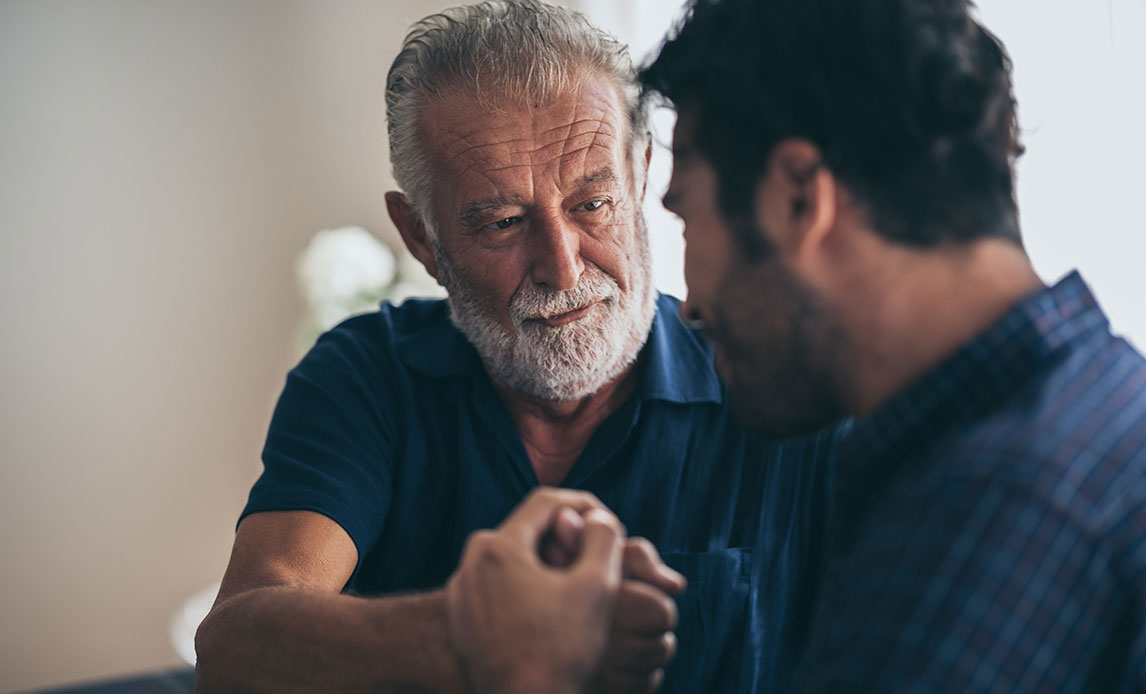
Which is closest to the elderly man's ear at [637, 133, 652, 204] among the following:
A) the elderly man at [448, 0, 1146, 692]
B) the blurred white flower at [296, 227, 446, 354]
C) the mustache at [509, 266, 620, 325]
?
the mustache at [509, 266, 620, 325]

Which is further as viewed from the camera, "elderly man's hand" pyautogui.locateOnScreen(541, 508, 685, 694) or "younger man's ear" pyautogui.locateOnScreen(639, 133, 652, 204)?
"younger man's ear" pyautogui.locateOnScreen(639, 133, 652, 204)

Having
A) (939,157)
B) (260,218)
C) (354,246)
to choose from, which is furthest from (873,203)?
(260,218)

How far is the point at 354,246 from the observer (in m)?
3.36

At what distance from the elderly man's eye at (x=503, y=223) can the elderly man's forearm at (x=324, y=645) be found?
1.92 ft

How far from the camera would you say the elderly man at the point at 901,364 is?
2.21ft

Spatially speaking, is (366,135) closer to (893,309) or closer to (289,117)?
(289,117)

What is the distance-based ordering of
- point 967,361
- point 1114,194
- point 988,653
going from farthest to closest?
point 1114,194, point 967,361, point 988,653

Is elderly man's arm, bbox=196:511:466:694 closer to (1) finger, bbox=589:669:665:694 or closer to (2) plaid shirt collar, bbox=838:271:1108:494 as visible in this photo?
(1) finger, bbox=589:669:665:694

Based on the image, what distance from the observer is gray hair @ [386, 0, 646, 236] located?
Answer: 150 centimetres

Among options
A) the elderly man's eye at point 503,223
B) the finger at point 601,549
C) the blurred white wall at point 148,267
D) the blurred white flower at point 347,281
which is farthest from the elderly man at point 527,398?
the blurred white wall at point 148,267

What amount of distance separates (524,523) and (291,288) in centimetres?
317

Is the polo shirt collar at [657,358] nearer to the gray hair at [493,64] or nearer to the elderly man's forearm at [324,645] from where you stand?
the gray hair at [493,64]

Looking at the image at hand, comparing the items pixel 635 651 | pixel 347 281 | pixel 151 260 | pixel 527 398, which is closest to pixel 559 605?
pixel 635 651

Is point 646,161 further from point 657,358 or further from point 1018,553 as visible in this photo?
point 1018,553
